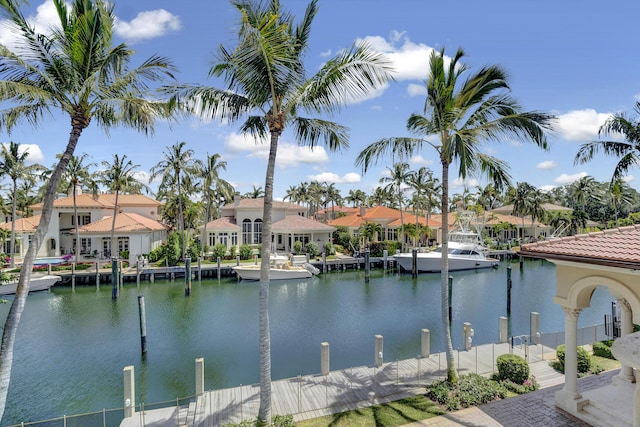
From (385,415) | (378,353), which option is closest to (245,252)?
(378,353)

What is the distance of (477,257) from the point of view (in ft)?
142

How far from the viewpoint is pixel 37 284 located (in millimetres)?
31406

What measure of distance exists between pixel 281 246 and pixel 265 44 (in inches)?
1698

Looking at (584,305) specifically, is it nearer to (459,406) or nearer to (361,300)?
(459,406)

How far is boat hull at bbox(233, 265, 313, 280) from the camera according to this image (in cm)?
3628

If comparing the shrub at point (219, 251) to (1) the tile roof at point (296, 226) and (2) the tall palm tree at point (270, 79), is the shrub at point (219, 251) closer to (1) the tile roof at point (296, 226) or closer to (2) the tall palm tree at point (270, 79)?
(1) the tile roof at point (296, 226)

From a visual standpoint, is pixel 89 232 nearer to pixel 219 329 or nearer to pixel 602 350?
pixel 219 329

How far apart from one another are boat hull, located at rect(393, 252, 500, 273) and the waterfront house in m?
29.8

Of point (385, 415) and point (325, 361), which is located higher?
point (325, 361)

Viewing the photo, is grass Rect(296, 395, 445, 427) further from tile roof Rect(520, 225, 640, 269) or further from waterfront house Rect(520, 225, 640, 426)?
tile roof Rect(520, 225, 640, 269)

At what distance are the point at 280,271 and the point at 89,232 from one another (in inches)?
868

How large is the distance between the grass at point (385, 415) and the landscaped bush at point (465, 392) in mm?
341

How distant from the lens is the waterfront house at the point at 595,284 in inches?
319

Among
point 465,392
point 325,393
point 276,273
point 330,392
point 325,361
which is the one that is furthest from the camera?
point 276,273
